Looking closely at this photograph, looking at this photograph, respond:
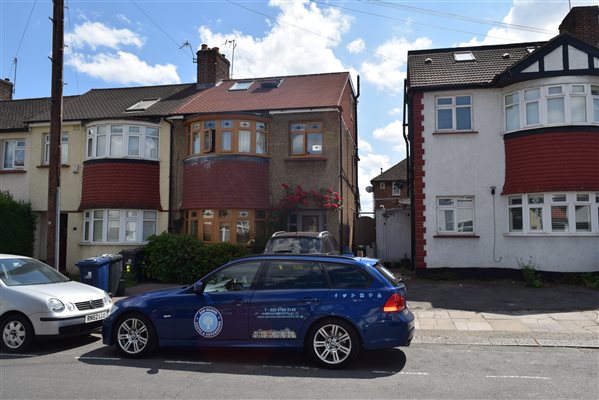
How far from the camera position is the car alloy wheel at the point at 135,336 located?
6227mm

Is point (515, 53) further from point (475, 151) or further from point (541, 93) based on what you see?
point (475, 151)

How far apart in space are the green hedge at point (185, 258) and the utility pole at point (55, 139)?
3827 mm

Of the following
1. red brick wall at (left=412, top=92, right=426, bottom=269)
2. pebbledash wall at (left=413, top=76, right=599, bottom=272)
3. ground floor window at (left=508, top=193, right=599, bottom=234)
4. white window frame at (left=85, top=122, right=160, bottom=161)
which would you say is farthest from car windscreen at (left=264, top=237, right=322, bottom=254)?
white window frame at (left=85, top=122, right=160, bottom=161)

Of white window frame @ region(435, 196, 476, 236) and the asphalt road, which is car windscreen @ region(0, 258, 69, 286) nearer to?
the asphalt road

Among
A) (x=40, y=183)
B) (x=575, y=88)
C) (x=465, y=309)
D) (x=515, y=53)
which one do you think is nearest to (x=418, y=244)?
(x=465, y=309)

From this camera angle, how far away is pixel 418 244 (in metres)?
14.1

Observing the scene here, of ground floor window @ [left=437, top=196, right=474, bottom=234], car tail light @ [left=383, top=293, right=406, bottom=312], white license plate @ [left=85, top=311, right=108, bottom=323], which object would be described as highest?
ground floor window @ [left=437, top=196, right=474, bottom=234]

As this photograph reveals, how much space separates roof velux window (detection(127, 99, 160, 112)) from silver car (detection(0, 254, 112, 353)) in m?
10.8

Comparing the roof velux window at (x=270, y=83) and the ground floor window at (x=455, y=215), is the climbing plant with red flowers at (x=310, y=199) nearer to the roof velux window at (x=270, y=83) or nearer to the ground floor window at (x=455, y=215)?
the ground floor window at (x=455, y=215)

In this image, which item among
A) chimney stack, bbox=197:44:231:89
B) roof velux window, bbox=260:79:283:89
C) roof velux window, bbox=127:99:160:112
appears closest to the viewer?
roof velux window, bbox=127:99:160:112

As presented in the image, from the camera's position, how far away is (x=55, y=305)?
22.2 ft

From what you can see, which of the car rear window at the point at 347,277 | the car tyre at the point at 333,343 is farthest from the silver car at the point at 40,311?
the car rear window at the point at 347,277

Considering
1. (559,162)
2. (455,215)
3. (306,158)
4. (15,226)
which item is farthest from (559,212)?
(15,226)

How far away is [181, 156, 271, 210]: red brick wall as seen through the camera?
1498 centimetres
